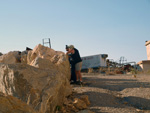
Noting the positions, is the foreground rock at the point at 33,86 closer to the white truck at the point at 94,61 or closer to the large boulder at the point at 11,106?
the large boulder at the point at 11,106

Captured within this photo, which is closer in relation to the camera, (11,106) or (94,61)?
(11,106)

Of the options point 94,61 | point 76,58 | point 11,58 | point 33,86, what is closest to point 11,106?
point 33,86

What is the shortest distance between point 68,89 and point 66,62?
2135 mm

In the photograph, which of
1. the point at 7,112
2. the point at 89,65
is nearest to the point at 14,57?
the point at 7,112

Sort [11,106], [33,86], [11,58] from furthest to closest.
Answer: [11,58]
[33,86]
[11,106]

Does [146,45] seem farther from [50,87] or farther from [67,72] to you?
[50,87]

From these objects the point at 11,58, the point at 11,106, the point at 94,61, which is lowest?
the point at 11,106

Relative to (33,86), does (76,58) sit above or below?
above

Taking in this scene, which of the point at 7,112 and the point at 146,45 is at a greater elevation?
the point at 146,45

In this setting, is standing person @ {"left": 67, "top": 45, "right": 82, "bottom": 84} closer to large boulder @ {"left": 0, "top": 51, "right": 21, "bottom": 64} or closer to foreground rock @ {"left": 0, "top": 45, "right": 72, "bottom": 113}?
foreground rock @ {"left": 0, "top": 45, "right": 72, "bottom": 113}

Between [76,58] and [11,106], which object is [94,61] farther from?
[11,106]

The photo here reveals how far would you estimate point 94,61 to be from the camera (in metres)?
19.6

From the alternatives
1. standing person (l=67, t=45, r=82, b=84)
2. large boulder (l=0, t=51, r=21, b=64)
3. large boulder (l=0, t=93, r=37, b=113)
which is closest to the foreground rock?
large boulder (l=0, t=93, r=37, b=113)

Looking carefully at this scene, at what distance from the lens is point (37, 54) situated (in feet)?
23.9
